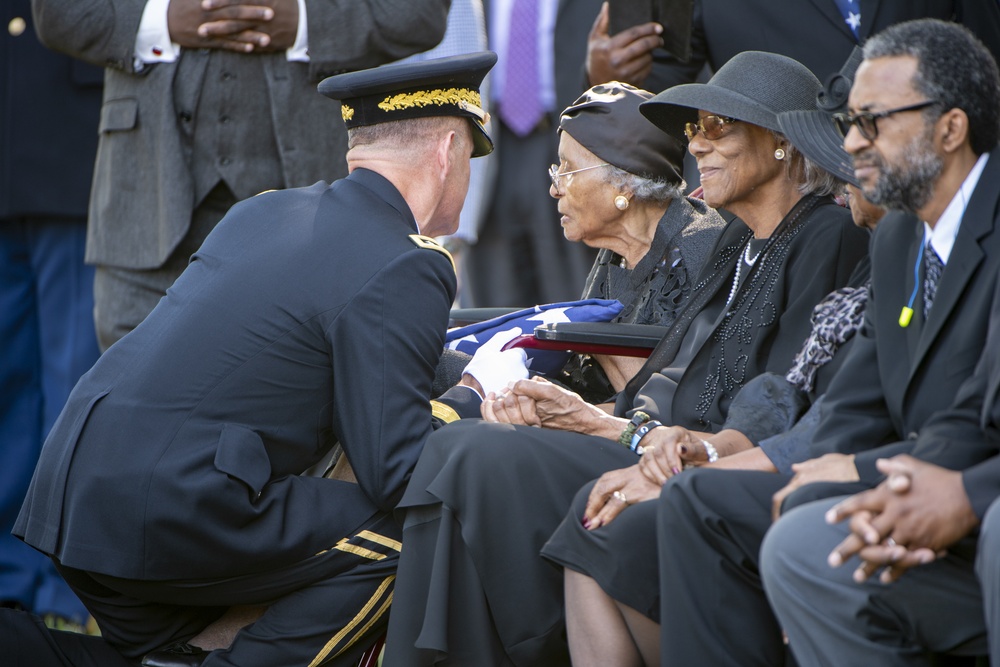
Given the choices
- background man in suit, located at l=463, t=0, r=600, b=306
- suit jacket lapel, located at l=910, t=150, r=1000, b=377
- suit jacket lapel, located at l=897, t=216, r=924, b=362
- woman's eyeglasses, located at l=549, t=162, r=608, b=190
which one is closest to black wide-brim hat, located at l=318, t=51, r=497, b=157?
woman's eyeglasses, located at l=549, t=162, r=608, b=190

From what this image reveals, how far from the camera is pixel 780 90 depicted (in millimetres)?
4188

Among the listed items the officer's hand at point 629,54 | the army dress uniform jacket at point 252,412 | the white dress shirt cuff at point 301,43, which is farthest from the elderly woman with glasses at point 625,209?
the white dress shirt cuff at point 301,43

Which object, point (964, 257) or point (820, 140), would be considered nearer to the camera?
point (964, 257)

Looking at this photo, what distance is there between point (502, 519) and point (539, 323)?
3.53ft

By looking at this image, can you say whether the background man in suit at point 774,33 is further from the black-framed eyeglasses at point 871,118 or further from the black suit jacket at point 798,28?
the black-framed eyeglasses at point 871,118

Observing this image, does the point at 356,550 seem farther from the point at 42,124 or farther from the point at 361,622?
the point at 42,124

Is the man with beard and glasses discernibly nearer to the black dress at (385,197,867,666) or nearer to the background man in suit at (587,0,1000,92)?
the black dress at (385,197,867,666)

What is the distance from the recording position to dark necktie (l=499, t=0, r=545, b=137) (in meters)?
7.31

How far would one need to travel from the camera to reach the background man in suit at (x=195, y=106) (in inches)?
211

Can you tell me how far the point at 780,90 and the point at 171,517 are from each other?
80.9 inches

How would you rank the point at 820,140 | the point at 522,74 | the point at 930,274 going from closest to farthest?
the point at 930,274 < the point at 820,140 < the point at 522,74

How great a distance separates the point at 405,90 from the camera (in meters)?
4.20

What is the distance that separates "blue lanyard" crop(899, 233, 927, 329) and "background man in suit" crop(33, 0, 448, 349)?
2.77 m

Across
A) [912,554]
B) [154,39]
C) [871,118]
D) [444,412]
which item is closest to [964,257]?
[871,118]
